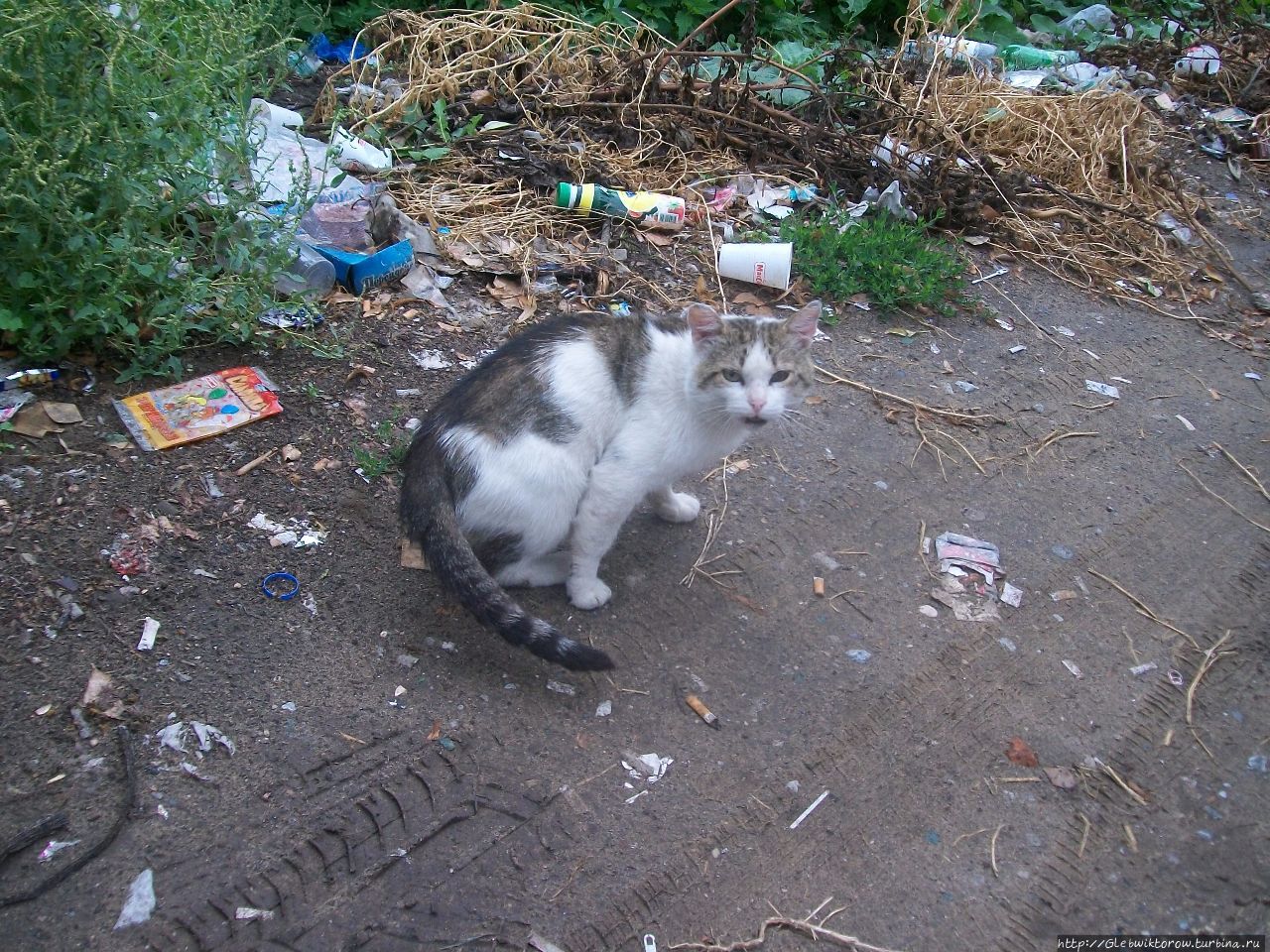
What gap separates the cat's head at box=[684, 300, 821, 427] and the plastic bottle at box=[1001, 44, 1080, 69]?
218 inches

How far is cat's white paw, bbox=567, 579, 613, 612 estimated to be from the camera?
287 cm

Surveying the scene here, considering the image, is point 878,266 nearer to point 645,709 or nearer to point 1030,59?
point 645,709

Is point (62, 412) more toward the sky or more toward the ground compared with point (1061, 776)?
more toward the sky

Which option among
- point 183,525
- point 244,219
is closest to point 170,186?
point 244,219

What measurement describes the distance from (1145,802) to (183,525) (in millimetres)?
3020

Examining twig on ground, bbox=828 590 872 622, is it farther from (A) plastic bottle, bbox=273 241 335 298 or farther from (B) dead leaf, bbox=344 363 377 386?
(A) plastic bottle, bbox=273 241 335 298

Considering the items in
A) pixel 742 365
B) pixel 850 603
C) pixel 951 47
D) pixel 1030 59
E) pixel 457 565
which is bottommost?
pixel 850 603

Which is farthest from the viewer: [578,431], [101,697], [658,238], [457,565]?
[658,238]

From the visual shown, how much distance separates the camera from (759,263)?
14.9 ft

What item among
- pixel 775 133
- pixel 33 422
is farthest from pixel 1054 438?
pixel 33 422

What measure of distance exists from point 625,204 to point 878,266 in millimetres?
1395

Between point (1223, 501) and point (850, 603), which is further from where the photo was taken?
point (1223, 501)

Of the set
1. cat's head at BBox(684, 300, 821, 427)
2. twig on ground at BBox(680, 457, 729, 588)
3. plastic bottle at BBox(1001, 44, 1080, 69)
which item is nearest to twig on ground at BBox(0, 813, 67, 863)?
twig on ground at BBox(680, 457, 729, 588)

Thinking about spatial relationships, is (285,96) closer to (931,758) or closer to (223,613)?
(223,613)
